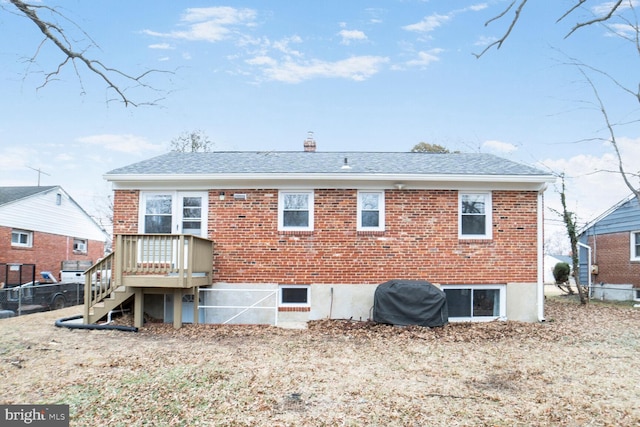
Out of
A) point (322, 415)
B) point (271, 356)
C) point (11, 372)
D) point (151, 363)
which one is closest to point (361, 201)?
point (271, 356)

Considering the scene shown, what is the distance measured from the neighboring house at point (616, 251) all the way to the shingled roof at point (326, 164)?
994 cm

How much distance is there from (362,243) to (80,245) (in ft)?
71.0

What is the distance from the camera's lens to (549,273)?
49.2 meters

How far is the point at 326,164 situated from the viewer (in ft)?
41.0

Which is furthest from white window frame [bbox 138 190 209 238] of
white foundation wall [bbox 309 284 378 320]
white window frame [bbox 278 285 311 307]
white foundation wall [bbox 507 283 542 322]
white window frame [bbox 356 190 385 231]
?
white foundation wall [bbox 507 283 542 322]

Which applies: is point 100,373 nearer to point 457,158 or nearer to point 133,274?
point 133,274

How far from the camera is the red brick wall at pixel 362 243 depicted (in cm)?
1132

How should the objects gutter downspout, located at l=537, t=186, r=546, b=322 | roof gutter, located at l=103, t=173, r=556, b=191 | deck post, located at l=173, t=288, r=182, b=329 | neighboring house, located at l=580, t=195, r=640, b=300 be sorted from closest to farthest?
deck post, located at l=173, t=288, r=182, b=329, roof gutter, located at l=103, t=173, r=556, b=191, gutter downspout, located at l=537, t=186, r=546, b=322, neighboring house, located at l=580, t=195, r=640, b=300


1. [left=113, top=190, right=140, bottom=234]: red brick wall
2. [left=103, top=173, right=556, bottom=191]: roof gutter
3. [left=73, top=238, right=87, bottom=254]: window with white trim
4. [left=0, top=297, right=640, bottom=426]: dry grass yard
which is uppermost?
[left=103, top=173, right=556, bottom=191]: roof gutter

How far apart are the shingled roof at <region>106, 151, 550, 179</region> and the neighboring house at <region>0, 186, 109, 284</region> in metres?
11.2

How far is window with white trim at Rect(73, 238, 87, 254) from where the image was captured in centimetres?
2655

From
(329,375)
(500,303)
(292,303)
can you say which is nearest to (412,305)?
(500,303)

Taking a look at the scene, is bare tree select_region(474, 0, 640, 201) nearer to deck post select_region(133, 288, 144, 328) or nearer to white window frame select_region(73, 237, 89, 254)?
deck post select_region(133, 288, 144, 328)

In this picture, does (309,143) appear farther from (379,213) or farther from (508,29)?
(508,29)
